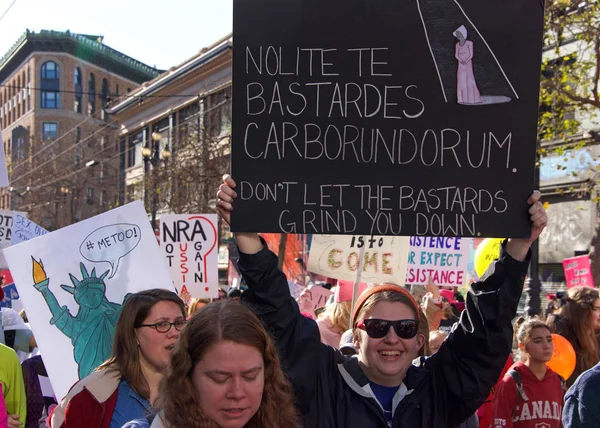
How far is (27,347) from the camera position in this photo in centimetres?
643

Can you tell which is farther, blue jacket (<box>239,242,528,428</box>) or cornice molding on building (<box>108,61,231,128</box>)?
cornice molding on building (<box>108,61,231,128</box>)

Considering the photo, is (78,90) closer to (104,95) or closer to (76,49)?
(104,95)

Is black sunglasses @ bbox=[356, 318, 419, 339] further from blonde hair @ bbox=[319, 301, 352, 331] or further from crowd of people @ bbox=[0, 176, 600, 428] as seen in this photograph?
blonde hair @ bbox=[319, 301, 352, 331]

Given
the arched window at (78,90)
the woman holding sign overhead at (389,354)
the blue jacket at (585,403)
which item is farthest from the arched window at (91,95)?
the blue jacket at (585,403)

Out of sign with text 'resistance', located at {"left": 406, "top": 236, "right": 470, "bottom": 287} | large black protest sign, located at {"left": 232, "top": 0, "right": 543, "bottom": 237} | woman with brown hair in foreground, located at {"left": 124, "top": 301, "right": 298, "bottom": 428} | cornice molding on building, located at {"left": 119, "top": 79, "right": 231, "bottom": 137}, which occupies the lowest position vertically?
woman with brown hair in foreground, located at {"left": 124, "top": 301, "right": 298, "bottom": 428}

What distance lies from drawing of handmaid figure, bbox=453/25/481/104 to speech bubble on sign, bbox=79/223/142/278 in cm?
258

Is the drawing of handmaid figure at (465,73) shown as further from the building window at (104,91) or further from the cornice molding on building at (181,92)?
the building window at (104,91)

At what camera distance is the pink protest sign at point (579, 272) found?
410 inches

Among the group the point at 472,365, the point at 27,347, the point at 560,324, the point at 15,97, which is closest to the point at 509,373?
the point at 560,324

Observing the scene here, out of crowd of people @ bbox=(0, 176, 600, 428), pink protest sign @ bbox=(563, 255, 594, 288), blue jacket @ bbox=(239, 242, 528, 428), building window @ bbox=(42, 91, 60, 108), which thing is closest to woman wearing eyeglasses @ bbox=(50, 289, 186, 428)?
crowd of people @ bbox=(0, 176, 600, 428)

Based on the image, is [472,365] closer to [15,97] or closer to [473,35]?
[473,35]

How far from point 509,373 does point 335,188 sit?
9.00 feet

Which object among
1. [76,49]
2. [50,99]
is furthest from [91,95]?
[76,49]

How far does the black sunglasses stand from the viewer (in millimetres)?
3189
